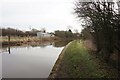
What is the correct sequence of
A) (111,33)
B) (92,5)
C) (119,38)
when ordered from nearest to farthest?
(119,38) < (111,33) < (92,5)

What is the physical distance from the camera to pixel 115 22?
1365 centimetres

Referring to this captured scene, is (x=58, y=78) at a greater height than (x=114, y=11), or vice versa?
(x=114, y=11)

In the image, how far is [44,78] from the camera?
39.5ft

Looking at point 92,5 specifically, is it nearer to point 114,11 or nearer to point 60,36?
point 114,11

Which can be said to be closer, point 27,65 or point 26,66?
point 26,66

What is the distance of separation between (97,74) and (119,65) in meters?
2.91

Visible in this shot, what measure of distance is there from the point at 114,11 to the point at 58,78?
614 centimetres

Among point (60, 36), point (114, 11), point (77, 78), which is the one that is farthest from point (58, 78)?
point (60, 36)

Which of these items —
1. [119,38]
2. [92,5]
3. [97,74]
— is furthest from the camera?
[92,5]

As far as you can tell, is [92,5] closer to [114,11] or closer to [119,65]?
[114,11]

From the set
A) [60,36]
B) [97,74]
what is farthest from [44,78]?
[60,36]

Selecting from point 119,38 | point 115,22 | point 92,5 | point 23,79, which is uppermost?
point 92,5

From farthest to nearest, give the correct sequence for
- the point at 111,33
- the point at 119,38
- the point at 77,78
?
the point at 111,33 < the point at 119,38 < the point at 77,78

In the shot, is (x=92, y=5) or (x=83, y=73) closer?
(x=83, y=73)
